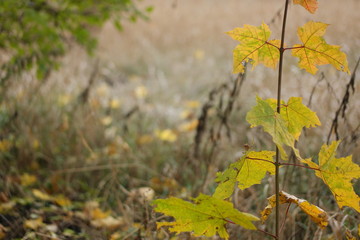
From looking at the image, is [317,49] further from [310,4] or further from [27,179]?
[27,179]

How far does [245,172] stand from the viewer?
814mm

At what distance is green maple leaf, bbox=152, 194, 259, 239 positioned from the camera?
27.6 inches

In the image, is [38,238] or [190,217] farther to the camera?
[38,238]

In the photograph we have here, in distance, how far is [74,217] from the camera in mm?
1623

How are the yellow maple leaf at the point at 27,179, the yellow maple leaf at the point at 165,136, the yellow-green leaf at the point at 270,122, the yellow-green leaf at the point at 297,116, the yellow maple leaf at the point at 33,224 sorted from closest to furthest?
the yellow-green leaf at the point at 270,122 → the yellow-green leaf at the point at 297,116 → the yellow maple leaf at the point at 33,224 → the yellow maple leaf at the point at 27,179 → the yellow maple leaf at the point at 165,136

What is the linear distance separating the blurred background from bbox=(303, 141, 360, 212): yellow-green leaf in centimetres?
13

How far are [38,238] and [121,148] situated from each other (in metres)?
0.98

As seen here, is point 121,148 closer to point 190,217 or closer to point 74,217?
point 74,217

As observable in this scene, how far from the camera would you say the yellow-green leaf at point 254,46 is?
0.76 metres

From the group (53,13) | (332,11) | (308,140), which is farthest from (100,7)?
(332,11)

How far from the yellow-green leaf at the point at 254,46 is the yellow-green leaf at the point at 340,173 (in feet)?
0.79

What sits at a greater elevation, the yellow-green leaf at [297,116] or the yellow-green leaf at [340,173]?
the yellow-green leaf at [297,116]

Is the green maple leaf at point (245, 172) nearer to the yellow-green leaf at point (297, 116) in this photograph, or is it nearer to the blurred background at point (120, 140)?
the yellow-green leaf at point (297, 116)

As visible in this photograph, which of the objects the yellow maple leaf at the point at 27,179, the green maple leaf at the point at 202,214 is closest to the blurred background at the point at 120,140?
the yellow maple leaf at the point at 27,179
